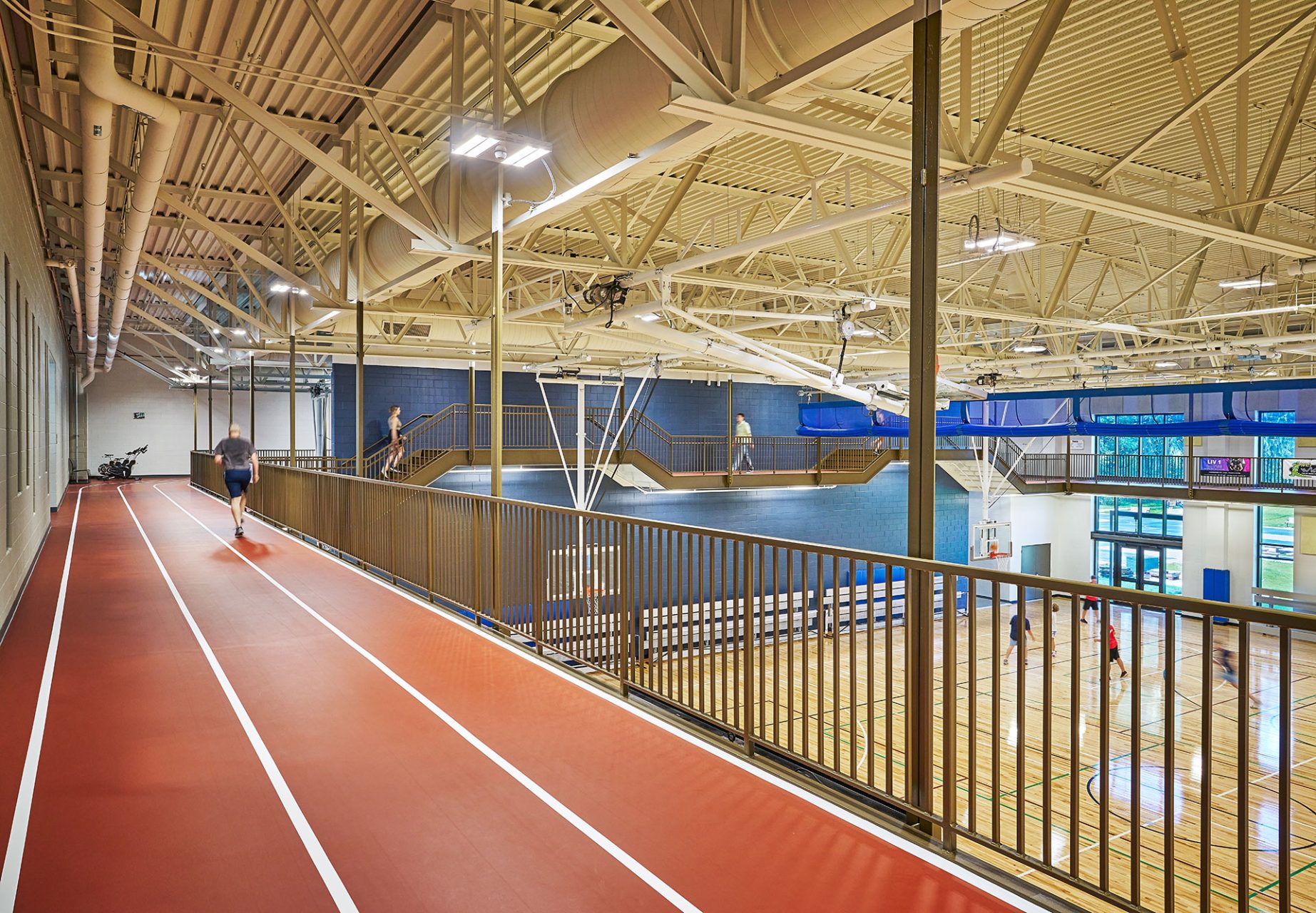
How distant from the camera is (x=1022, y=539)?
33.7 m

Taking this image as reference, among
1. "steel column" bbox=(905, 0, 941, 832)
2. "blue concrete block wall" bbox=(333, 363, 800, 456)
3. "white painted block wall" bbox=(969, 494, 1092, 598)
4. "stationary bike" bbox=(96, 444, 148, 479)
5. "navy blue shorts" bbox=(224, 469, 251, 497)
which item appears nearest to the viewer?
"steel column" bbox=(905, 0, 941, 832)

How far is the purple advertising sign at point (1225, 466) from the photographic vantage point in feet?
99.1

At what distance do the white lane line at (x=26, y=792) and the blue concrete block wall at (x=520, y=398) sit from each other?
20729mm

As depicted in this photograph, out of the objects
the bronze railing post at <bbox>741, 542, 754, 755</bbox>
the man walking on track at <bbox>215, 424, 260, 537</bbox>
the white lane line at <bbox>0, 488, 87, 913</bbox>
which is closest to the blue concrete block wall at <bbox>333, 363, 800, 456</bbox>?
the man walking on track at <bbox>215, 424, 260, 537</bbox>

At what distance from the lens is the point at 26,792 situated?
402 cm

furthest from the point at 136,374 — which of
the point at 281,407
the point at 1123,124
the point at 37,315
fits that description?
the point at 1123,124

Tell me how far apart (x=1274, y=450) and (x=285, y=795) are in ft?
125

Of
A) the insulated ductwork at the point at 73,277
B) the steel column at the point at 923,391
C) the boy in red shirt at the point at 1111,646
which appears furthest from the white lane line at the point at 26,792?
the insulated ductwork at the point at 73,277

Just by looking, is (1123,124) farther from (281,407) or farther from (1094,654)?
(281,407)

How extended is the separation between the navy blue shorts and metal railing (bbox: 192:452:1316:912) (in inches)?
28.3

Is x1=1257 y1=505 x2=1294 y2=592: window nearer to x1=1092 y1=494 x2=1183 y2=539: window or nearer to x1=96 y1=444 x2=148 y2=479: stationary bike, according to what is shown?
x1=1092 y1=494 x2=1183 y2=539: window

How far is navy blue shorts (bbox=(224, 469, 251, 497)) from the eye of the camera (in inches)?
571

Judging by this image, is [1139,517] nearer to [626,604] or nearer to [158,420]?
[626,604]

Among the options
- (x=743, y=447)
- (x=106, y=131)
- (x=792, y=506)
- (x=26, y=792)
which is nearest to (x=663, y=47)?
(x=26, y=792)
